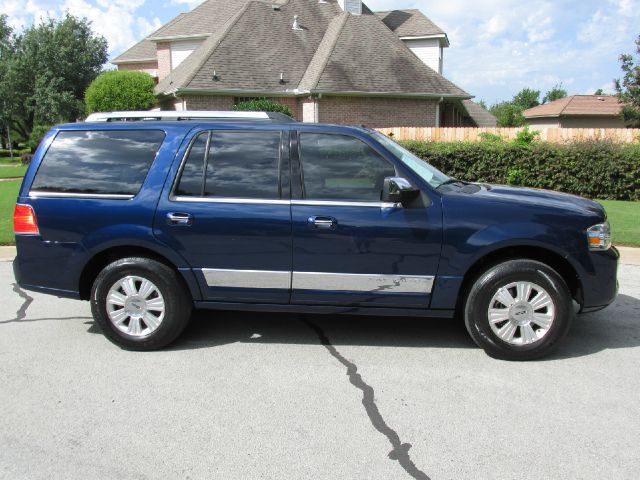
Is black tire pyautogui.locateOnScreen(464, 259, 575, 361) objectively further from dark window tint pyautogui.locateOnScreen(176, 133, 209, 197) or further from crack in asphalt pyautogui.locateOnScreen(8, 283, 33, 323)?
crack in asphalt pyautogui.locateOnScreen(8, 283, 33, 323)

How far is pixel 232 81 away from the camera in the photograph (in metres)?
22.7

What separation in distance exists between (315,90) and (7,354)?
19.0 m

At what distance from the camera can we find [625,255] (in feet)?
27.1

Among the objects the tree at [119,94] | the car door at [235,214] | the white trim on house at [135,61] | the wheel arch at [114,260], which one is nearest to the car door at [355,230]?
the car door at [235,214]

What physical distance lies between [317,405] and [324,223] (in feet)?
4.65

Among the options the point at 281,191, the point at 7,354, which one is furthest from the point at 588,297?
the point at 7,354

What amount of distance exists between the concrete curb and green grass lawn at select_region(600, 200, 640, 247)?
1.22ft

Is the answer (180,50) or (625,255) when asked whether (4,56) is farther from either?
(625,255)

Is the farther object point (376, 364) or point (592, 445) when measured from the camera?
point (376, 364)

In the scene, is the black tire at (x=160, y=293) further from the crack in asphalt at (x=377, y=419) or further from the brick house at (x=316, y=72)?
the brick house at (x=316, y=72)

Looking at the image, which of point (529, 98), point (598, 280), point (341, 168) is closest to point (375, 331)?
Answer: point (341, 168)

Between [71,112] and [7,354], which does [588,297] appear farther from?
[71,112]

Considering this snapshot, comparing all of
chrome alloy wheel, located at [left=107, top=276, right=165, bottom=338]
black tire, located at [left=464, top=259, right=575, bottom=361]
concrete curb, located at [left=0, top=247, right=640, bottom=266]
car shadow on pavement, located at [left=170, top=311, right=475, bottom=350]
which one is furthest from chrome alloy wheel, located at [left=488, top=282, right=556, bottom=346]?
concrete curb, located at [left=0, top=247, right=640, bottom=266]

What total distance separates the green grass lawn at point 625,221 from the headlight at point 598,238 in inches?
197
